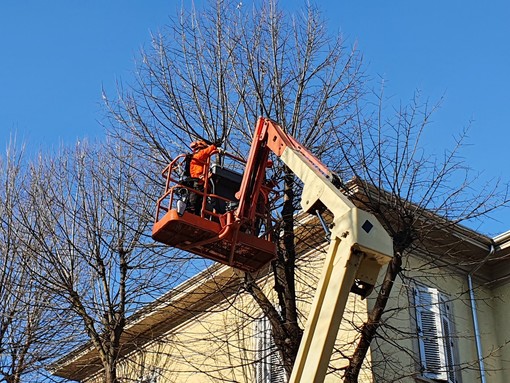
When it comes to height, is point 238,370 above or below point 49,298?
below

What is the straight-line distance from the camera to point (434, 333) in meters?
13.4

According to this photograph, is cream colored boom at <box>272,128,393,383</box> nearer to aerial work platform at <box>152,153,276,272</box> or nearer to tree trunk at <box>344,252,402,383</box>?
aerial work platform at <box>152,153,276,272</box>

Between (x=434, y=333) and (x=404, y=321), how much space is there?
592 mm

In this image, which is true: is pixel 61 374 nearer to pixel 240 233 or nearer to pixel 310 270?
pixel 310 270

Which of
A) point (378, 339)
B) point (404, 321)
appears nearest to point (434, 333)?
point (404, 321)

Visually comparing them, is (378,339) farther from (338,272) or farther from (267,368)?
(338,272)

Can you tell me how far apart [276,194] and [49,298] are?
18.4 feet

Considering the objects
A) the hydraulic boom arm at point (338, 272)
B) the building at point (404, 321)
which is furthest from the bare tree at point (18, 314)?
the hydraulic boom arm at point (338, 272)

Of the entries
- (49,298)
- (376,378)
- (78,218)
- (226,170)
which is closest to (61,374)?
(49,298)

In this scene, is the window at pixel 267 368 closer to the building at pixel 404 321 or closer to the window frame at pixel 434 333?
the building at pixel 404 321

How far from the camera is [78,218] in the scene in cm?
1423

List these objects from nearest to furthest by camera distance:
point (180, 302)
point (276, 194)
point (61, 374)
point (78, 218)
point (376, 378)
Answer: point (276, 194), point (376, 378), point (78, 218), point (180, 302), point (61, 374)

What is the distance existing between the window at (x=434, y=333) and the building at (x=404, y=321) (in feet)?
0.06

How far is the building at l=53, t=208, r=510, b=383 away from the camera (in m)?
12.6
